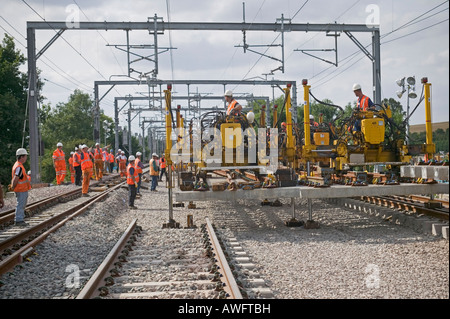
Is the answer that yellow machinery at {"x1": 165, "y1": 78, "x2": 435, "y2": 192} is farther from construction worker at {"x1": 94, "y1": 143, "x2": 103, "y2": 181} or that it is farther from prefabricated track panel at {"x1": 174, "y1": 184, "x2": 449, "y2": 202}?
construction worker at {"x1": 94, "y1": 143, "x2": 103, "y2": 181}

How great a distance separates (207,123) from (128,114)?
2969 cm

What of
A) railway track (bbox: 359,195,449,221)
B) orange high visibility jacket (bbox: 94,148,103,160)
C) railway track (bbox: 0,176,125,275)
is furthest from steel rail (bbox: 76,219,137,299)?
orange high visibility jacket (bbox: 94,148,103,160)

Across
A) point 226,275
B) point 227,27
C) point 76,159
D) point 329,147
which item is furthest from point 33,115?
point 226,275

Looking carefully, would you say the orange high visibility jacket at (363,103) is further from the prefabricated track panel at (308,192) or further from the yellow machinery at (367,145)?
the prefabricated track panel at (308,192)

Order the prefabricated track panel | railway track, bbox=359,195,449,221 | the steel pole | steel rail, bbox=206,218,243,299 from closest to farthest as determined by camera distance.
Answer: steel rail, bbox=206,218,243,299 → the prefabricated track panel → railway track, bbox=359,195,449,221 → the steel pole

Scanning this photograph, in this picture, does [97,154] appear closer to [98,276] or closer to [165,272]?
[165,272]

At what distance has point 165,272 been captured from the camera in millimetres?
5422

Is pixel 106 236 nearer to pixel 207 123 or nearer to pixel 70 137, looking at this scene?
pixel 207 123

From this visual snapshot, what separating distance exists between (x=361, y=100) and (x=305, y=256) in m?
4.55

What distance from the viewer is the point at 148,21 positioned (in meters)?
15.2

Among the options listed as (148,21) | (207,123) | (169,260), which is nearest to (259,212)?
(207,123)

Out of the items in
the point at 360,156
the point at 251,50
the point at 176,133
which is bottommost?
the point at 360,156

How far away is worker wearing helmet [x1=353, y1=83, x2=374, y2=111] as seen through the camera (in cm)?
929


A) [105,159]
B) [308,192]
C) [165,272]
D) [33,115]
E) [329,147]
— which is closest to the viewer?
[165,272]
